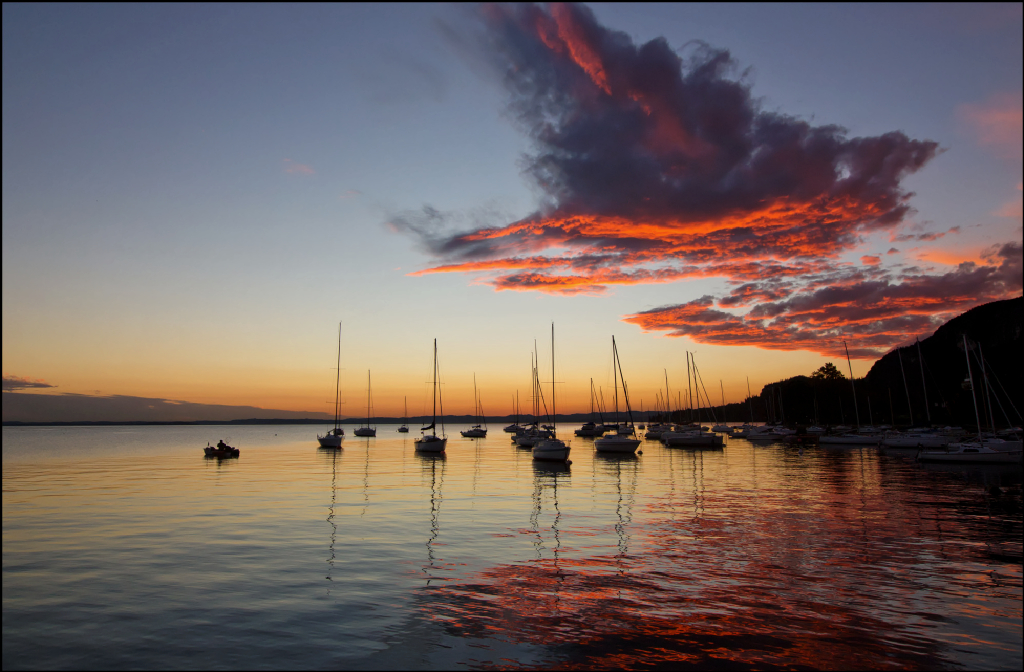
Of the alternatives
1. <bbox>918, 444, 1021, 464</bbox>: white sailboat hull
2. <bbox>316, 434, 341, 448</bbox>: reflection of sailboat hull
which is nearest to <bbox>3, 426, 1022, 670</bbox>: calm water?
<bbox>918, 444, 1021, 464</bbox>: white sailboat hull

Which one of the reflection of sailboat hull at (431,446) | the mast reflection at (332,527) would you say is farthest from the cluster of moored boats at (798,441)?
the mast reflection at (332,527)

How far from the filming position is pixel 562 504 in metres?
34.2

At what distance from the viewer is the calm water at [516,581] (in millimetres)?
12516

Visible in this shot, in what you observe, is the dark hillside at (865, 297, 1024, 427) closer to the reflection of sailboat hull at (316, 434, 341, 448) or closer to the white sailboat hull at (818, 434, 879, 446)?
the white sailboat hull at (818, 434, 879, 446)

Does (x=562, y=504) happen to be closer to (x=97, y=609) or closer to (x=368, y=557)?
(x=368, y=557)

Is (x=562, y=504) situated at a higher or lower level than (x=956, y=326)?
lower

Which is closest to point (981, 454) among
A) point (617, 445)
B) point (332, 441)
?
point (617, 445)

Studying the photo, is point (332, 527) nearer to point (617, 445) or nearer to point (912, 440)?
point (617, 445)

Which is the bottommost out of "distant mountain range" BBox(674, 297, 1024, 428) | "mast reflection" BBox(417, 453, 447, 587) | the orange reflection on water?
the orange reflection on water

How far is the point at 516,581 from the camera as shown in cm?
1775

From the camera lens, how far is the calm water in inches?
493

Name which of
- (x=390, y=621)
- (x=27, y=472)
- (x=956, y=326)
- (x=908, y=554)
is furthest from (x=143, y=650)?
(x=956, y=326)

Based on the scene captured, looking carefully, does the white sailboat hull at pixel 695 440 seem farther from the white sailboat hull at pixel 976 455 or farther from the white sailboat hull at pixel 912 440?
the white sailboat hull at pixel 976 455

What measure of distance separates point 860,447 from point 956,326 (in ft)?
316
